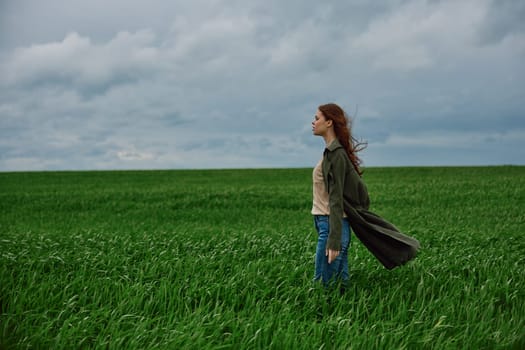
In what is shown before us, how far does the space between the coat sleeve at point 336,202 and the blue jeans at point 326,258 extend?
0.26 meters

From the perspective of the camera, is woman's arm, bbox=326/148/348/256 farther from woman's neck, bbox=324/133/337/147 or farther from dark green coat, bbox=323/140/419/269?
woman's neck, bbox=324/133/337/147

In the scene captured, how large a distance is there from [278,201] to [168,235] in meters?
10.7

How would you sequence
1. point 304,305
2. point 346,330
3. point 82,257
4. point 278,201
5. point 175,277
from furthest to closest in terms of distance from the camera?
point 278,201 → point 82,257 → point 175,277 → point 304,305 → point 346,330

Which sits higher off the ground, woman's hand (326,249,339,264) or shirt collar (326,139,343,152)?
→ shirt collar (326,139,343,152)

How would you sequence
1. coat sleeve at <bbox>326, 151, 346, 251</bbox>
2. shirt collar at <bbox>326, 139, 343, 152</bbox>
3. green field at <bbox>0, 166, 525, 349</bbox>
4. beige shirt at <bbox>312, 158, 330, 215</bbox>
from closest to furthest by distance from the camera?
1. green field at <bbox>0, 166, 525, 349</bbox>
2. coat sleeve at <bbox>326, 151, 346, 251</bbox>
3. shirt collar at <bbox>326, 139, 343, 152</bbox>
4. beige shirt at <bbox>312, 158, 330, 215</bbox>

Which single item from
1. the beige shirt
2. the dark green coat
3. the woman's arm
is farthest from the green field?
the beige shirt

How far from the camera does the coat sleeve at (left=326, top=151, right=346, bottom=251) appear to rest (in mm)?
5906

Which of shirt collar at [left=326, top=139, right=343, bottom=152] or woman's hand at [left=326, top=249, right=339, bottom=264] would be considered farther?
shirt collar at [left=326, top=139, right=343, bottom=152]

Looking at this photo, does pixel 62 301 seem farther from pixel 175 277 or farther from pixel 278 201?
pixel 278 201

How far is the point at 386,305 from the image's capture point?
6.56 m

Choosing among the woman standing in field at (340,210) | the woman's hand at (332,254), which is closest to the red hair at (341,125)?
the woman standing in field at (340,210)

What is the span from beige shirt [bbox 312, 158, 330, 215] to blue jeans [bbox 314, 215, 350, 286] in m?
0.08

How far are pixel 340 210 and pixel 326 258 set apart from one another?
2.70ft

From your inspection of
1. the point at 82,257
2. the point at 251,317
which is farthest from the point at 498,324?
the point at 82,257
